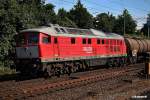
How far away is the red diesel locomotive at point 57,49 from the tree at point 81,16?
4794cm

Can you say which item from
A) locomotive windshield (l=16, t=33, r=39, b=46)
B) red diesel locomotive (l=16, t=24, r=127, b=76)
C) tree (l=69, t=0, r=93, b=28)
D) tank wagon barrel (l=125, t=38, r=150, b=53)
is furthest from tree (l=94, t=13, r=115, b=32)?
locomotive windshield (l=16, t=33, r=39, b=46)

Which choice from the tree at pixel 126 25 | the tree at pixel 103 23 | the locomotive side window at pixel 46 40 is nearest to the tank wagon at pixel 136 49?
the locomotive side window at pixel 46 40

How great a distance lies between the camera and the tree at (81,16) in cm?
7738

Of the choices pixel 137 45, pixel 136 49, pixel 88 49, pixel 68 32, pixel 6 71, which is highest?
pixel 68 32

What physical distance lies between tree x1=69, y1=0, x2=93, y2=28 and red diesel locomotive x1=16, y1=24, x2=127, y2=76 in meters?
47.9

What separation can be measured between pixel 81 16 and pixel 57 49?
182 feet

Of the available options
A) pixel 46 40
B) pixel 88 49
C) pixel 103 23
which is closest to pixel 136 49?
pixel 88 49

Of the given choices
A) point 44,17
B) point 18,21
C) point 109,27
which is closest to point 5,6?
point 18,21

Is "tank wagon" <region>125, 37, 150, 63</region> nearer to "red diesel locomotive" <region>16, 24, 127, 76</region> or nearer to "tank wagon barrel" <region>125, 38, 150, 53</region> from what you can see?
"tank wagon barrel" <region>125, 38, 150, 53</region>

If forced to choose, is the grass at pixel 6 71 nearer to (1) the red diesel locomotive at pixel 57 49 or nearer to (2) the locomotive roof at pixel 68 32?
(1) the red diesel locomotive at pixel 57 49

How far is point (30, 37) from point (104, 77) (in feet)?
A: 19.1

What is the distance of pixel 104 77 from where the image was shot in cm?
2306

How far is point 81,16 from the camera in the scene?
78.2 metres

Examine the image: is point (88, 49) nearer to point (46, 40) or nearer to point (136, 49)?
point (46, 40)
